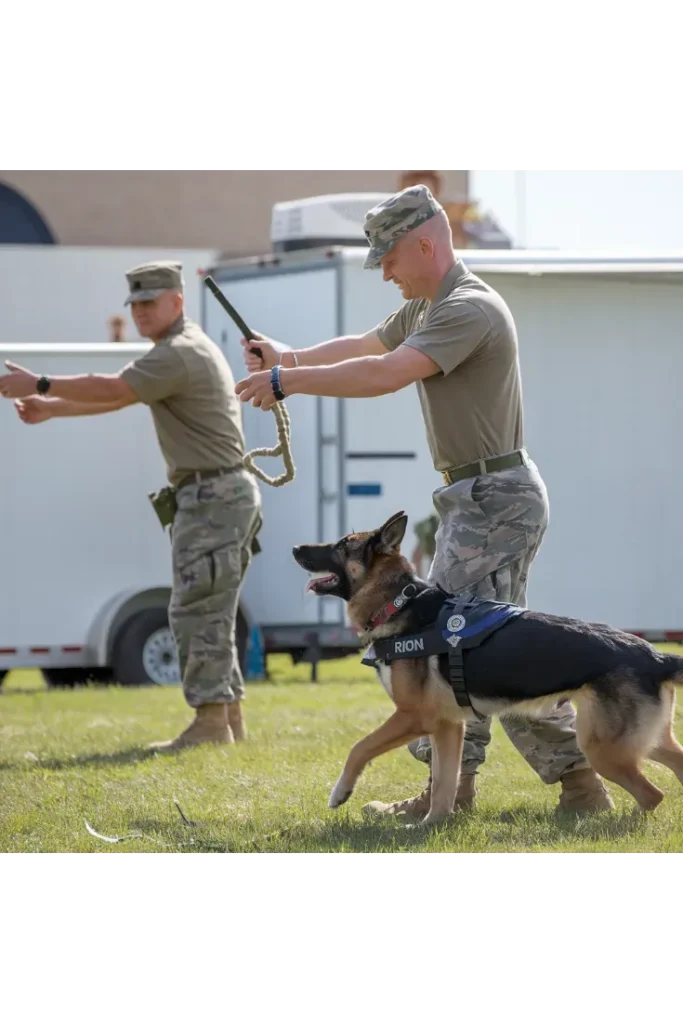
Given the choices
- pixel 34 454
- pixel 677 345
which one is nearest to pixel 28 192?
pixel 34 454

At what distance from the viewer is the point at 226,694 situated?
25.7ft

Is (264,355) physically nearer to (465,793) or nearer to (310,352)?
(310,352)

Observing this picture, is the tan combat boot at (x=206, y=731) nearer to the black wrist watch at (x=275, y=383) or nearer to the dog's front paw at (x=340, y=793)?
the dog's front paw at (x=340, y=793)

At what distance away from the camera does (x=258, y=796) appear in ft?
20.0

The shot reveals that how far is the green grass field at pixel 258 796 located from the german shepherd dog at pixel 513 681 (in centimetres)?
25

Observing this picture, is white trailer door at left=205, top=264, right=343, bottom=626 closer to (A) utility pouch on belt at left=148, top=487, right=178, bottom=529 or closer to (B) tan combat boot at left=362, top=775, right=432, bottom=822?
(A) utility pouch on belt at left=148, top=487, right=178, bottom=529

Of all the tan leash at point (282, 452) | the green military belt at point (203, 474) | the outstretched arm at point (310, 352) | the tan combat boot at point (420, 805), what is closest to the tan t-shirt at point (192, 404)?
the green military belt at point (203, 474)

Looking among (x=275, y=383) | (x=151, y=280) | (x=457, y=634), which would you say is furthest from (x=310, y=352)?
(x=151, y=280)

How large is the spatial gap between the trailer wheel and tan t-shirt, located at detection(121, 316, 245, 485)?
408 centimetres

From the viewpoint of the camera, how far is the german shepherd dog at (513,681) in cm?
508

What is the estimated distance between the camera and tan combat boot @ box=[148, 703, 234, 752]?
773cm

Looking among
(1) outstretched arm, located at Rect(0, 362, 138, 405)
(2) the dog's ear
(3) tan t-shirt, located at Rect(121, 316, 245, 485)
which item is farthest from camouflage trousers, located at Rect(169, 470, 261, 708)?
(2) the dog's ear

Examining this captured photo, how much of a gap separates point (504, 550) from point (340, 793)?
111 cm
